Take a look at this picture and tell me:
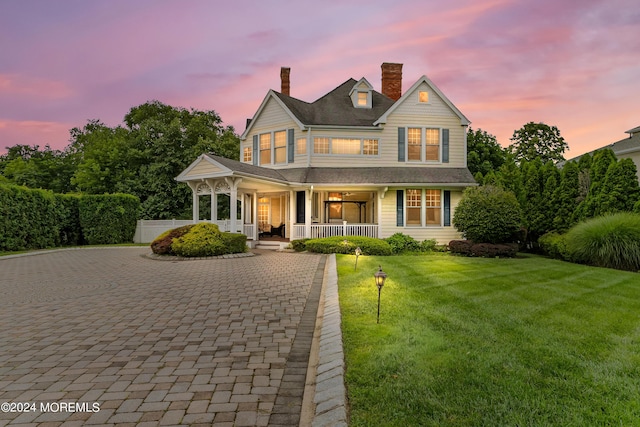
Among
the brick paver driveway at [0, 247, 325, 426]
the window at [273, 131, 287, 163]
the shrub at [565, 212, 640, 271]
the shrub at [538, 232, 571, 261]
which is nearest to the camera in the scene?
the brick paver driveway at [0, 247, 325, 426]

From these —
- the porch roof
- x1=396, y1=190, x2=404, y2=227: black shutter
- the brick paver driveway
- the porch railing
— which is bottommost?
the brick paver driveway

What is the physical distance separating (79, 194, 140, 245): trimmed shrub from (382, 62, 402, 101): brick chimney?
728 inches

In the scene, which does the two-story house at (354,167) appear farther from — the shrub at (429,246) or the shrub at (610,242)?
the shrub at (610,242)

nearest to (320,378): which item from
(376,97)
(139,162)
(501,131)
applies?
(376,97)

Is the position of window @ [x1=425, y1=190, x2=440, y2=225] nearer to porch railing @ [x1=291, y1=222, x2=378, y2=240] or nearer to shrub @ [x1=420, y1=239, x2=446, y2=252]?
shrub @ [x1=420, y1=239, x2=446, y2=252]

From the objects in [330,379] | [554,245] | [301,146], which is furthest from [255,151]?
[330,379]

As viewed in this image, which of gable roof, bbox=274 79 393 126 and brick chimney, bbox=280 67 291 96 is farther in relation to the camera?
brick chimney, bbox=280 67 291 96

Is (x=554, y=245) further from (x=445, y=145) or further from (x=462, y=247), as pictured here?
(x=445, y=145)

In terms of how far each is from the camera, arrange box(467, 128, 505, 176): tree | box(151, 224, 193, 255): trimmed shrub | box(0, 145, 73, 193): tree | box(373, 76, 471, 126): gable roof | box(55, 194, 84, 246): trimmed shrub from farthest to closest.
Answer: box(0, 145, 73, 193): tree
box(467, 128, 505, 176): tree
box(55, 194, 84, 246): trimmed shrub
box(373, 76, 471, 126): gable roof
box(151, 224, 193, 255): trimmed shrub

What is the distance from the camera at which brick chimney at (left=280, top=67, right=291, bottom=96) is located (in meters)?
21.8

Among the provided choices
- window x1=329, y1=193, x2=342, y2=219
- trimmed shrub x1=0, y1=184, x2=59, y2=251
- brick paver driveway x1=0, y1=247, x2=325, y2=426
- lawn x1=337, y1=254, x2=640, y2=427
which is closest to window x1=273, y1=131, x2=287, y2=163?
window x1=329, y1=193, x2=342, y2=219

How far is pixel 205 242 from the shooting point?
530 inches

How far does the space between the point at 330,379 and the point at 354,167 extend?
1561 cm

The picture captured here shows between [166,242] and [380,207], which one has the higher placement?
[380,207]
